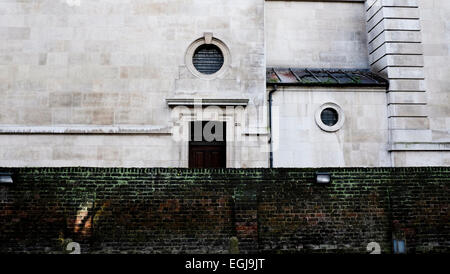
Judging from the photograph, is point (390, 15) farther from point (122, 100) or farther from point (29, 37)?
point (29, 37)

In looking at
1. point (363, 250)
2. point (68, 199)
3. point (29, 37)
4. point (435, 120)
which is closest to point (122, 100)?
point (29, 37)

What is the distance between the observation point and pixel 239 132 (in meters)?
13.7

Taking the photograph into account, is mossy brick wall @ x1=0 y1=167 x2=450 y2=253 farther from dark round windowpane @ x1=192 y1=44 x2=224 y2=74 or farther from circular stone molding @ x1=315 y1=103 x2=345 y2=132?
dark round windowpane @ x1=192 y1=44 x2=224 y2=74

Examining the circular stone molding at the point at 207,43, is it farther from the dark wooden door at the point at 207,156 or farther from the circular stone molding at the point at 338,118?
the circular stone molding at the point at 338,118

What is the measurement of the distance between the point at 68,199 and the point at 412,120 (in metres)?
12.3

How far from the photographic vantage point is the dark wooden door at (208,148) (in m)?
13.9

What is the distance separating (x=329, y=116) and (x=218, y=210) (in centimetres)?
800

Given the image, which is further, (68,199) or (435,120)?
(435,120)

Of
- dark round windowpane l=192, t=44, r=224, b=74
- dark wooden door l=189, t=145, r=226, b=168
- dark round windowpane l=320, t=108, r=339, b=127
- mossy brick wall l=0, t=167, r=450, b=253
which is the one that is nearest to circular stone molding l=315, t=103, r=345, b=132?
dark round windowpane l=320, t=108, r=339, b=127

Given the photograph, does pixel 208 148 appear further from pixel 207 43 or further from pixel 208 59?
pixel 207 43

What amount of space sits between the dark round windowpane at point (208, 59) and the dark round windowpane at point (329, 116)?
14.6ft

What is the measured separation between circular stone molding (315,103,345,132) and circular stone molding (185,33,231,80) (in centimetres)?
398

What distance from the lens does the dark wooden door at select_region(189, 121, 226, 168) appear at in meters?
13.9

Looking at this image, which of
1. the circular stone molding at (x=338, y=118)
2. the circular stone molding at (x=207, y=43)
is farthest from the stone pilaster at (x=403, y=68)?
the circular stone molding at (x=207, y=43)
